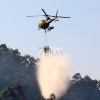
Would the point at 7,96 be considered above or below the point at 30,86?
below

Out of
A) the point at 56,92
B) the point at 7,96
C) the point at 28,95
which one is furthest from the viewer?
the point at 56,92

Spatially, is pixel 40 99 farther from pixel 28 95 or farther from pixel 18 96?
pixel 28 95

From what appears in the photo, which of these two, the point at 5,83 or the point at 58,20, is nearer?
the point at 58,20

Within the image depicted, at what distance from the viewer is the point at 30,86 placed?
195 metres

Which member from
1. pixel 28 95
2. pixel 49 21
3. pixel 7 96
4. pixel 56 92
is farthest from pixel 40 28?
pixel 56 92

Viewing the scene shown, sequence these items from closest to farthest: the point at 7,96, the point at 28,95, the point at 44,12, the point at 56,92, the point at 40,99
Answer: the point at 44,12 < the point at 7,96 < the point at 40,99 < the point at 28,95 < the point at 56,92

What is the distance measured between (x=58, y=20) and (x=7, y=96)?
63.7 meters

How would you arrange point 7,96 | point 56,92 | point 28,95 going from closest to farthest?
1. point 7,96
2. point 28,95
3. point 56,92

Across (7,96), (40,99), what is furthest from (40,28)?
(40,99)

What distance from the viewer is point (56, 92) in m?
200

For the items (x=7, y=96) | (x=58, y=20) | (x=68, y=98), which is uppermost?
(x=68, y=98)

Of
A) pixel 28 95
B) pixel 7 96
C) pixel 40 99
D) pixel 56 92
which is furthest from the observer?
pixel 56 92

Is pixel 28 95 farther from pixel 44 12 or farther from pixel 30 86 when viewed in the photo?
pixel 44 12

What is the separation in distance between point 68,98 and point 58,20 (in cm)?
11477
